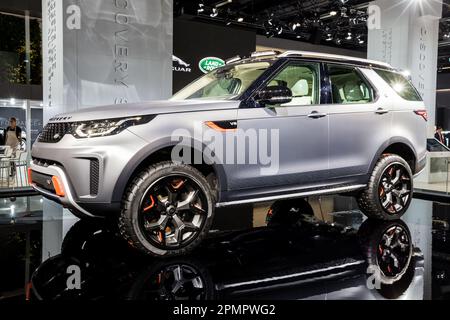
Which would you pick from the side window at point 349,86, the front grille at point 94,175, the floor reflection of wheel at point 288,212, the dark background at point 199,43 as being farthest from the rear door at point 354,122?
the dark background at point 199,43

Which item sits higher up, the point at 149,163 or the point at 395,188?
the point at 149,163

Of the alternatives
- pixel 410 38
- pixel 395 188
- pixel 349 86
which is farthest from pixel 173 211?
pixel 410 38

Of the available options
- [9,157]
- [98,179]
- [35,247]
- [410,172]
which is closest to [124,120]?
[98,179]

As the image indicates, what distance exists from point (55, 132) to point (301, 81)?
245 cm

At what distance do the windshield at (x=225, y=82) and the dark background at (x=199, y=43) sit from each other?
917cm

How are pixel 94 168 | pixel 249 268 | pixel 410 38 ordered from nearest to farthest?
pixel 94 168, pixel 249 268, pixel 410 38

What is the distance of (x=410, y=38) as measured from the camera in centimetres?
955

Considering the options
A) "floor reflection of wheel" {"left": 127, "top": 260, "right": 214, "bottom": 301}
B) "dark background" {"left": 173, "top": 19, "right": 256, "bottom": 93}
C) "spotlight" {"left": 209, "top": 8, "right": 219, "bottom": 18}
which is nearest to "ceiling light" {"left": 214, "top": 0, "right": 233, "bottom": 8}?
"spotlight" {"left": 209, "top": 8, "right": 219, "bottom": 18}

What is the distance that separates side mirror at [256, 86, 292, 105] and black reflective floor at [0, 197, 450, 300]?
50.8 inches

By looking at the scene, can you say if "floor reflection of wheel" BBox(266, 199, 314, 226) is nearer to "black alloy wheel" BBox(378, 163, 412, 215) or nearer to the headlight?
"black alloy wheel" BBox(378, 163, 412, 215)

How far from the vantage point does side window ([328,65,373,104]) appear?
4586mm

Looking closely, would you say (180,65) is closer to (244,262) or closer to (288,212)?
(288,212)

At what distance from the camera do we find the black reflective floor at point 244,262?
2912 millimetres

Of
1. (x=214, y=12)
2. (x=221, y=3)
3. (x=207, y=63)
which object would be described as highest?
(x=221, y=3)
